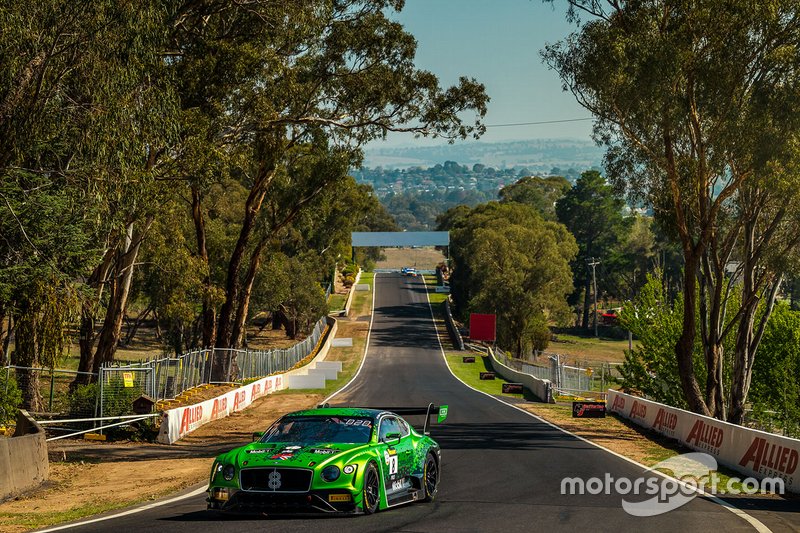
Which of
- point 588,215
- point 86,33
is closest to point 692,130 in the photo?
point 86,33

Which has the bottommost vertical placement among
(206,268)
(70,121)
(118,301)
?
(118,301)

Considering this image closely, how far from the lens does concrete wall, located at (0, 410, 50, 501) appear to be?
53.4 ft

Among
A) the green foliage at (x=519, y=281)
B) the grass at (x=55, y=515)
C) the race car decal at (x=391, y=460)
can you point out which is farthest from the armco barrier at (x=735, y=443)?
the green foliage at (x=519, y=281)

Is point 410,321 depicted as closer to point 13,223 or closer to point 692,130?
point 692,130

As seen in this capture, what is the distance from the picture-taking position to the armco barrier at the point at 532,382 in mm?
51125

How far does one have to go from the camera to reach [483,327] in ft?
318

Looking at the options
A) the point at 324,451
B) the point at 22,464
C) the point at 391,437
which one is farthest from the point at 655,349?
the point at 324,451

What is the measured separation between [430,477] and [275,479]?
10.8 feet

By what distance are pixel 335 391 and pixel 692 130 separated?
2759 centimetres

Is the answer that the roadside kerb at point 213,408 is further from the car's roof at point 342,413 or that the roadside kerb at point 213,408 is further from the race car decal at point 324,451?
the race car decal at point 324,451

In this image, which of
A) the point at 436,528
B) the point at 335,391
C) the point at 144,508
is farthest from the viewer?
the point at 335,391

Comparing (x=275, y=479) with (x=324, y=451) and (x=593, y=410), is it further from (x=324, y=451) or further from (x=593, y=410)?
(x=593, y=410)

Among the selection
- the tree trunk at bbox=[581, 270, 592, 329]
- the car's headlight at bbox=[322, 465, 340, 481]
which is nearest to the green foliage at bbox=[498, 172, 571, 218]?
the tree trunk at bbox=[581, 270, 592, 329]

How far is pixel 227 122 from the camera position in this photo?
122ft
